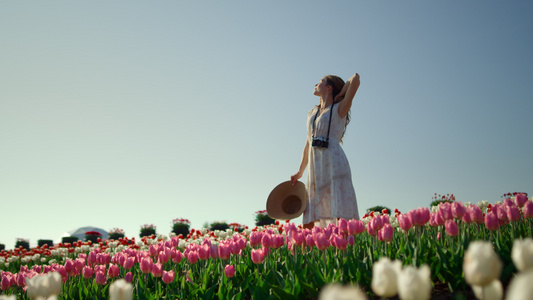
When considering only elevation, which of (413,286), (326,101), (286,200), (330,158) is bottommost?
(413,286)

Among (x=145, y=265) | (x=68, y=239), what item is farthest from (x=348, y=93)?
(x=68, y=239)

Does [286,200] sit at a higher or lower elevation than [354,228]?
higher

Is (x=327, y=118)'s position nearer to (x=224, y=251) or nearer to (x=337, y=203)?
(x=337, y=203)

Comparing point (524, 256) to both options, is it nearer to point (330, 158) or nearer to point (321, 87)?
point (330, 158)

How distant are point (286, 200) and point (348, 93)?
2.52 m

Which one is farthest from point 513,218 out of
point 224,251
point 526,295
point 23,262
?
point 23,262

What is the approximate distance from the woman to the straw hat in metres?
0.32

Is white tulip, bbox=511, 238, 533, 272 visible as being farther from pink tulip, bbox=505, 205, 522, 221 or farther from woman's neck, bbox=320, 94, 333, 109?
woman's neck, bbox=320, 94, 333, 109

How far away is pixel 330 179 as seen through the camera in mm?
7082

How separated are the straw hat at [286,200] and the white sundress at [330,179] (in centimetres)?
36

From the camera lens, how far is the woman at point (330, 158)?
6.91 metres

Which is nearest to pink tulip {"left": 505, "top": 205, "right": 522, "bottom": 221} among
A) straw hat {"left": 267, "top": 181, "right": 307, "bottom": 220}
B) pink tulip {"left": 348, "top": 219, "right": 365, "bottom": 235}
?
pink tulip {"left": 348, "top": 219, "right": 365, "bottom": 235}

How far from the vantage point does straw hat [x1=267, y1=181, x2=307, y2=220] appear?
24.9 feet

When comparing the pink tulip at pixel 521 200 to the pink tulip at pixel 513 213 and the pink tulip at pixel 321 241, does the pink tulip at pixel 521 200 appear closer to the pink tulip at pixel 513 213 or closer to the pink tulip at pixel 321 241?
the pink tulip at pixel 513 213
